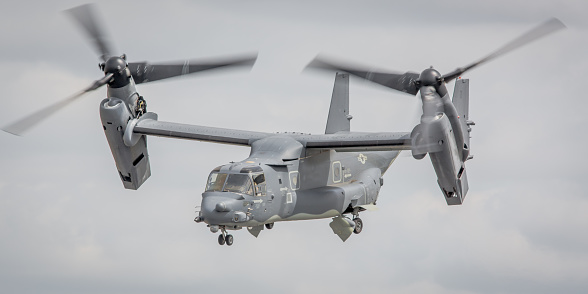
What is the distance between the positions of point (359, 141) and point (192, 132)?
6501 mm

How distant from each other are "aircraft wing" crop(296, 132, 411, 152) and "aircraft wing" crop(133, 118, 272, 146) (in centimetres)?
217

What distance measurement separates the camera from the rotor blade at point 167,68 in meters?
38.8

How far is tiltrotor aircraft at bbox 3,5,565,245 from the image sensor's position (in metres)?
34.2

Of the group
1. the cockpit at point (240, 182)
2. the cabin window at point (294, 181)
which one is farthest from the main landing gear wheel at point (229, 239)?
the cabin window at point (294, 181)

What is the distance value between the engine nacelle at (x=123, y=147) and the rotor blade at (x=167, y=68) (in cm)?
130

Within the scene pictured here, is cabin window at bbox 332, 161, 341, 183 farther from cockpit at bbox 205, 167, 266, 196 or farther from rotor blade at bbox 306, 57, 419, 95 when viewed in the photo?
cockpit at bbox 205, 167, 266, 196

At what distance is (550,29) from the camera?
34.3 meters

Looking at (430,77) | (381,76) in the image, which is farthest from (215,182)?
(430,77)

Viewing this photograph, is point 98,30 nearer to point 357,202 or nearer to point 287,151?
point 287,151

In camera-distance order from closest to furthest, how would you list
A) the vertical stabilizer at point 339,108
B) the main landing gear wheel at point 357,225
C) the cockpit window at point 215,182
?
the cockpit window at point 215,182, the main landing gear wheel at point 357,225, the vertical stabilizer at point 339,108

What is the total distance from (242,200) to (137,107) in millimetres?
7165

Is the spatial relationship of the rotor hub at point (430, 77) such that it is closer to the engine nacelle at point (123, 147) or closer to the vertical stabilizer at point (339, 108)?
the vertical stabilizer at point (339, 108)

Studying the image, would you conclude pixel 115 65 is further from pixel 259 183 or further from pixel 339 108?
pixel 339 108

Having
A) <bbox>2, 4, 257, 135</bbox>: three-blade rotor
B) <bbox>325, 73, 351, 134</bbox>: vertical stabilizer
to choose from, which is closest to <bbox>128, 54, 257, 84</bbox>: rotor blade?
<bbox>2, 4, 257, 135</bbox>: three-blade rotor
